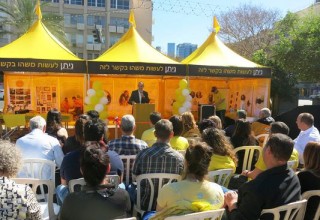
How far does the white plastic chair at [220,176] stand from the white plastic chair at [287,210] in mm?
1040

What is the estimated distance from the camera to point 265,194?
8.15ft

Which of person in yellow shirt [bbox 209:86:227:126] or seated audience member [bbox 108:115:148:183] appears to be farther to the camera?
person in yellow shirt [bbox 209:86:227:126]

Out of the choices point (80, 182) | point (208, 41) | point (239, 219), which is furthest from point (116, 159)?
point (208, 41)

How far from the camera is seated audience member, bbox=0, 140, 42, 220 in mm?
2268

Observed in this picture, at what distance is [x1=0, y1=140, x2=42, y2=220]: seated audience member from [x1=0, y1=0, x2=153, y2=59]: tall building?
4477cm

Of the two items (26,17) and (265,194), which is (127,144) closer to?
(265,194)

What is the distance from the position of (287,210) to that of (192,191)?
73cm

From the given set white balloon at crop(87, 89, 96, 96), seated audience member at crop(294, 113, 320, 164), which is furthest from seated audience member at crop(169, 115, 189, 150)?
white balloon at crop(87, 89, 96, 96)

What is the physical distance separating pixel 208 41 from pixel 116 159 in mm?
9746

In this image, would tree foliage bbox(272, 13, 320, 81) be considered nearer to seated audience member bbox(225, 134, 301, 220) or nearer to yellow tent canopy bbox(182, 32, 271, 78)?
yellow tent canopy bbox(182, 32, 271, 78)

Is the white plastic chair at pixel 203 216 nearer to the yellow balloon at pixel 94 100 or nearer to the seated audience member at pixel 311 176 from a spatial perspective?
the seated audience member at pixel 311 176

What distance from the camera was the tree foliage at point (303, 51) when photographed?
52.0 feet

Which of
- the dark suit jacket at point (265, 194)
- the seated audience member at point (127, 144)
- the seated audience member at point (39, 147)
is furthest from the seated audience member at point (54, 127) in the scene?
the dark suit jacket at point (265, 194)

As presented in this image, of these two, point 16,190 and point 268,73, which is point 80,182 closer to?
point 16,190
